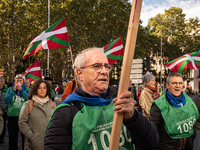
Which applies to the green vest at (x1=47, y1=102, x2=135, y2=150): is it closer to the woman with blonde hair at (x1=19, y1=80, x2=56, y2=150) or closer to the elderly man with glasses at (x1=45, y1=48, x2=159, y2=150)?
the elderly man with glasses at (x1=45, y1=48, x2=159, y2=150)

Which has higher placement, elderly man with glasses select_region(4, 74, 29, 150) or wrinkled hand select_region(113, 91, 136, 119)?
wrinkled hand select_region(113, 91, 136, 119)

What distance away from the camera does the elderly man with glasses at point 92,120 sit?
142 centimetres

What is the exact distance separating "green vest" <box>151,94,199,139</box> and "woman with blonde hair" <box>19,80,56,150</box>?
1.87 meters

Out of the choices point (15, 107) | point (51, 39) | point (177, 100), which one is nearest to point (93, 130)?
point (177, 100)

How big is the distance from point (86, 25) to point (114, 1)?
428 cm

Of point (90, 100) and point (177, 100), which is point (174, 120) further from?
point (90, 100)

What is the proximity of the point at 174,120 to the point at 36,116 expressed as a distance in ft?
7.05

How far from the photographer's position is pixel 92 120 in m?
1.49

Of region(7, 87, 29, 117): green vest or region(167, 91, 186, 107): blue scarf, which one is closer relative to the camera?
region(167, 91, 186, 107): blue scarf

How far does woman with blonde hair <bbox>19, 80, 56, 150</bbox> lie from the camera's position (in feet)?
10.8

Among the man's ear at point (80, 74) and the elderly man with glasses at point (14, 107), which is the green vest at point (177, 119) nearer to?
A: the man's ear at point (80, 74)

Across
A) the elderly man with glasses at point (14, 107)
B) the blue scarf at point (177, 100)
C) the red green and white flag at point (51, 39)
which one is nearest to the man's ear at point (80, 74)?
the blue scarf at point (177, 100)

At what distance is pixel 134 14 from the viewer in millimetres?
1064

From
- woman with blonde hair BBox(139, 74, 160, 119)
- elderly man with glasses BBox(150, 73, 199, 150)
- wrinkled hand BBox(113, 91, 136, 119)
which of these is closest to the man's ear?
wrinkled hand BBox(113, 91, 136, 119)
